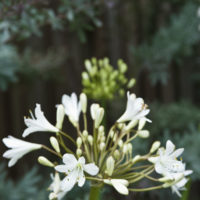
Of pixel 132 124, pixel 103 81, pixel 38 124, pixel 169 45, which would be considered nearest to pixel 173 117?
pixel 169 45

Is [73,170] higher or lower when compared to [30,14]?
lower

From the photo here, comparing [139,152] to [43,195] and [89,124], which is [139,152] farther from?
[89,124]

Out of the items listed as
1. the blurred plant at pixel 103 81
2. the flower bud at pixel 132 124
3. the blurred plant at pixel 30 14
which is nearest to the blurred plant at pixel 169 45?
the blurred plant at pixel 103 81

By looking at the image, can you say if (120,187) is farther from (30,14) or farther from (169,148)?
(30,14)

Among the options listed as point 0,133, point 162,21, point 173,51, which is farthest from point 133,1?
point 0,133

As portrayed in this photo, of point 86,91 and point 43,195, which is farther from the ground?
point 86,91

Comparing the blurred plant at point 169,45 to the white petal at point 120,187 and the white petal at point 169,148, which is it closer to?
the white petal at point 169,148

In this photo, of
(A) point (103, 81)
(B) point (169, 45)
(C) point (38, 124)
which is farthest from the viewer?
(B) point (169, 45)
